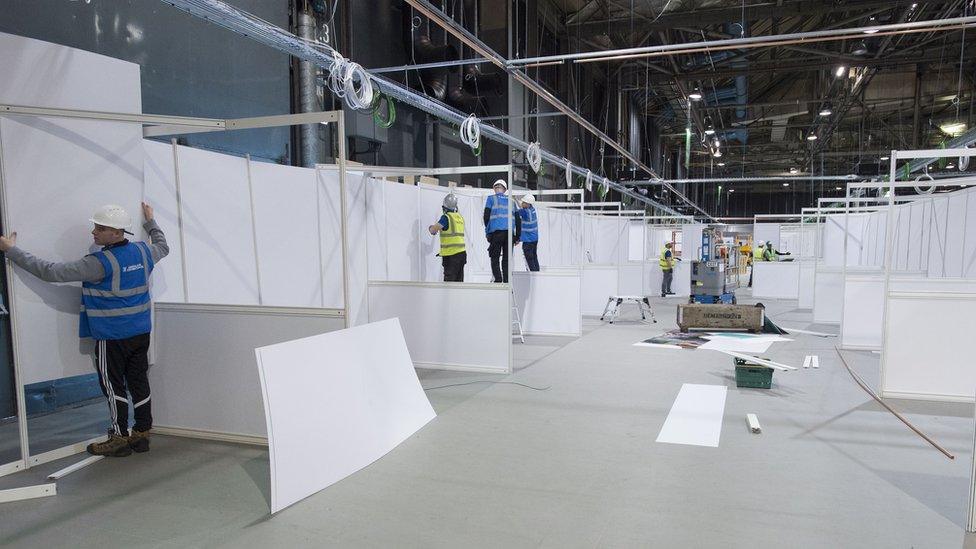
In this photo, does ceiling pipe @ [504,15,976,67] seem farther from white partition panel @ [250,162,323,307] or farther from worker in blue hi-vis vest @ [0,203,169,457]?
worker in blue hi-vis vest @ [0,203,169,457]

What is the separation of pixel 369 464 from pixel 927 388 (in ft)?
16.4

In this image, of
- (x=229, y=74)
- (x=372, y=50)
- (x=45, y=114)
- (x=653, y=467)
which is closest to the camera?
(x=45, y=114)

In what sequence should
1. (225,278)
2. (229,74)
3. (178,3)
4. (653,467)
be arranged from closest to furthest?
(653,467), (178,3), (225,278), (229,74)

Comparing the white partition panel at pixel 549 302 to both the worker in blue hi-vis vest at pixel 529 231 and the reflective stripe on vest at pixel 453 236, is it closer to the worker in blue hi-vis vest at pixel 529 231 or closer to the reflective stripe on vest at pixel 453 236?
the worker in blue hi-vis vest at pixel 529 231

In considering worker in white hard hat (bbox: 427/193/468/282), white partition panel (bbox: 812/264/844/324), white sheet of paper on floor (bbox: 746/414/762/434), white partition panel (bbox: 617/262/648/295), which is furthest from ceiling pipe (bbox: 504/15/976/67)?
white partition panel (bbox: 617/262/648/295)

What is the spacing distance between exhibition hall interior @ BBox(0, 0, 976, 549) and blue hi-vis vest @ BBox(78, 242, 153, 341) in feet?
0.05

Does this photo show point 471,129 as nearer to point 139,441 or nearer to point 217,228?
point 217,228

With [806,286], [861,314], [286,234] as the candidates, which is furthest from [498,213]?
[806,286]

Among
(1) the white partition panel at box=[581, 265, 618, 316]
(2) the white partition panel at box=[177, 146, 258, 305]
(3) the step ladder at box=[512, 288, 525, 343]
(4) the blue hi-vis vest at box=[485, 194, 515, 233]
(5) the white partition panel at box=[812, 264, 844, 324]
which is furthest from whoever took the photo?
(1) the white partition panel at box=[581, 265, 618, 316]

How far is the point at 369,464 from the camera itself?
3486 mm

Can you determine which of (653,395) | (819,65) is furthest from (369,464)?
(819,65)

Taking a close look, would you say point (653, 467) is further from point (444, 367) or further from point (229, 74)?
point (229, 74)

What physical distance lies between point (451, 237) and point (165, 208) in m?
3.24

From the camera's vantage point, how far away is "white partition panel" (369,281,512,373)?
5.84 meters
